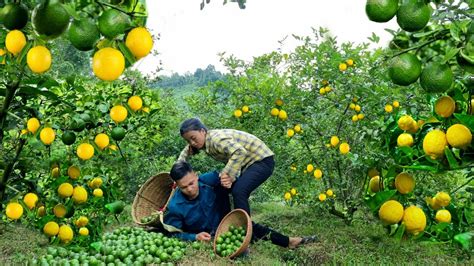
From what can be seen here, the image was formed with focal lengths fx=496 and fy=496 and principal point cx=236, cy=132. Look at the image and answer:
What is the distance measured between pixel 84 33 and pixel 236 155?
3200mm

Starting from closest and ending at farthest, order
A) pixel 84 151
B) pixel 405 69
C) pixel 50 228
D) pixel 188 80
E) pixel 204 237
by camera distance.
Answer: pixel 405 69 → pixel 84 151 → pixel 50 228 → pixel 204 237 → pixel 188 80

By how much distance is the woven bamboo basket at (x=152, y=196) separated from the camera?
5.05 m

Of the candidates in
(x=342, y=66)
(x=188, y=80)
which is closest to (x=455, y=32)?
(x=342, y=66)

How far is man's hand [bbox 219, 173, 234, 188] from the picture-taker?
4.08 m

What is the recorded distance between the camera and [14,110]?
1944 millimetres

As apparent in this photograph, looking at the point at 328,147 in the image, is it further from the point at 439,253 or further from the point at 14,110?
the point at 14,110

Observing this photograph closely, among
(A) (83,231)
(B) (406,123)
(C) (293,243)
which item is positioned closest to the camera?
(B) (406,123)

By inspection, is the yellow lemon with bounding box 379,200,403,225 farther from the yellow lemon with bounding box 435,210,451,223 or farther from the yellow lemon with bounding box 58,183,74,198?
the yellow lemon with bounding box 58,183,74,198

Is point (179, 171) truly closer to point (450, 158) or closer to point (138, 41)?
point (450, 158)

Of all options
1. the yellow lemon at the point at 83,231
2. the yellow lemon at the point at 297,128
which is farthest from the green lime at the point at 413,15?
the yellow lemon at the point at 297,128

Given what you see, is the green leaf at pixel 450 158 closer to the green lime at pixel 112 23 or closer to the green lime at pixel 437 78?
the green lime at pixel 437 78

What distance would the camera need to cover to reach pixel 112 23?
2.76ft

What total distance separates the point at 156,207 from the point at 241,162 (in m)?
1.53

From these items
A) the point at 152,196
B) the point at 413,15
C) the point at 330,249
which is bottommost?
the point at 330,249
